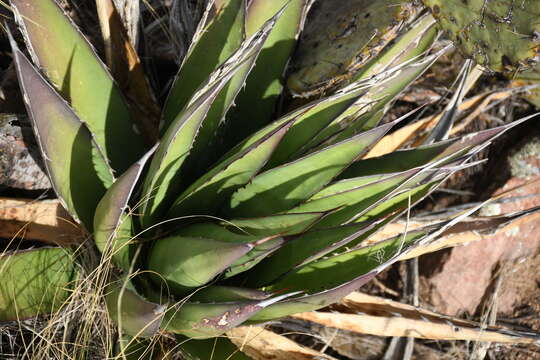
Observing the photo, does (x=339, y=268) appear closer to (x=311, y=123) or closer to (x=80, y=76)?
(x=311, y=123)

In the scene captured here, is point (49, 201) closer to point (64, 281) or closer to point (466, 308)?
point (64, 281)

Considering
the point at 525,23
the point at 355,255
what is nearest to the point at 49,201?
the point at 355,255

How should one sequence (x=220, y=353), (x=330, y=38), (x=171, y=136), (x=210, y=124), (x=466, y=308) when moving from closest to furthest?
(x=171, y=136) < (x=220, y=353) < (x=210, y=124) < (x=330, y=38) < (x=466, y=308)

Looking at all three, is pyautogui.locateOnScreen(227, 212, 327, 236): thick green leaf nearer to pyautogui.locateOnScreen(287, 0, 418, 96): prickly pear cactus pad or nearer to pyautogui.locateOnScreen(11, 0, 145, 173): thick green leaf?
pyautogui.locateOnScreen(11, 0, 145, 173): thick green leaf

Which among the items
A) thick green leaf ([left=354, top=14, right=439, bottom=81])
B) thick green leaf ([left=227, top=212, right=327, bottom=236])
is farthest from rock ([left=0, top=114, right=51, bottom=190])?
thick green leaf ([left=354, top=14, right=439, bottom=81])

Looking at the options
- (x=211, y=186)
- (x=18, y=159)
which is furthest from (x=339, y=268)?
(x=18, y=159)

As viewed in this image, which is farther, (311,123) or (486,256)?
(486,256)

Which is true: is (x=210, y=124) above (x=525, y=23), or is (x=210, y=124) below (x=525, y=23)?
above
